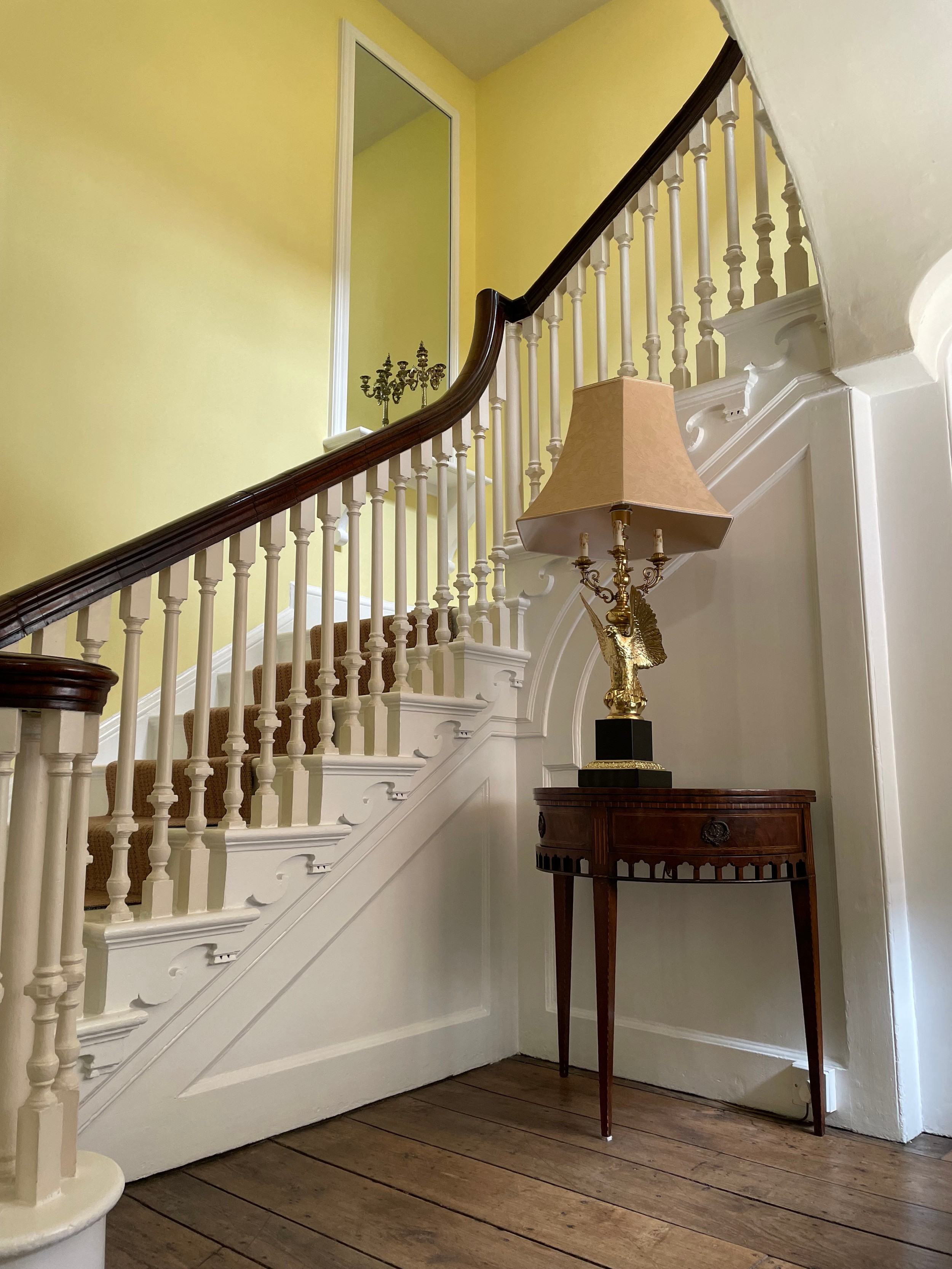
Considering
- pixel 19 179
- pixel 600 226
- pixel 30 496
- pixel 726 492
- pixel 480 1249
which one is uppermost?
pixel 19 179

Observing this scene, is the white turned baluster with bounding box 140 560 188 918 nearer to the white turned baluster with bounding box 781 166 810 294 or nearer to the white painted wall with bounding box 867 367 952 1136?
the white painted wall with bounding box 867 367 952 1136

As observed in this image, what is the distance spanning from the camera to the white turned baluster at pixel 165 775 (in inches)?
76.8

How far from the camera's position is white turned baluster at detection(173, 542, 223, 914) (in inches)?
79.7

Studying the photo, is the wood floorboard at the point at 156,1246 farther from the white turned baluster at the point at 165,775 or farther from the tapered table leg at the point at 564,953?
the tapered table leg at the point at 564,953

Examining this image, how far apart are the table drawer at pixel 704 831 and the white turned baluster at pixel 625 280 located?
4.38 ft

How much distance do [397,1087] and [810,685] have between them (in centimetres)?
142

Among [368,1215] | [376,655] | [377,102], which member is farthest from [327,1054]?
[377,102]

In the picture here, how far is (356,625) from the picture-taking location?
2.43 metres

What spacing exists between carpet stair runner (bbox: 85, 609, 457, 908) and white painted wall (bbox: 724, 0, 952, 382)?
1.35 meters

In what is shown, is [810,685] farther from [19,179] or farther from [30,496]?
[19,179]

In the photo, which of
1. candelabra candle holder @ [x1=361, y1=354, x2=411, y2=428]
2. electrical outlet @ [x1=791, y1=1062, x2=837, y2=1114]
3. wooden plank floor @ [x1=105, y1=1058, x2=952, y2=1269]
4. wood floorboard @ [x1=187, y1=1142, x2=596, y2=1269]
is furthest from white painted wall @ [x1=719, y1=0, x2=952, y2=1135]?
candelabra candle holder @ [x1=361, y1=354, x2=411, y2=428]

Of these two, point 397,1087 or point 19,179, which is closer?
point 397,1087

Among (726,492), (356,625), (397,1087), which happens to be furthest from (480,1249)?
(726,492)

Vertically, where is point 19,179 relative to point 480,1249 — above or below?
above
